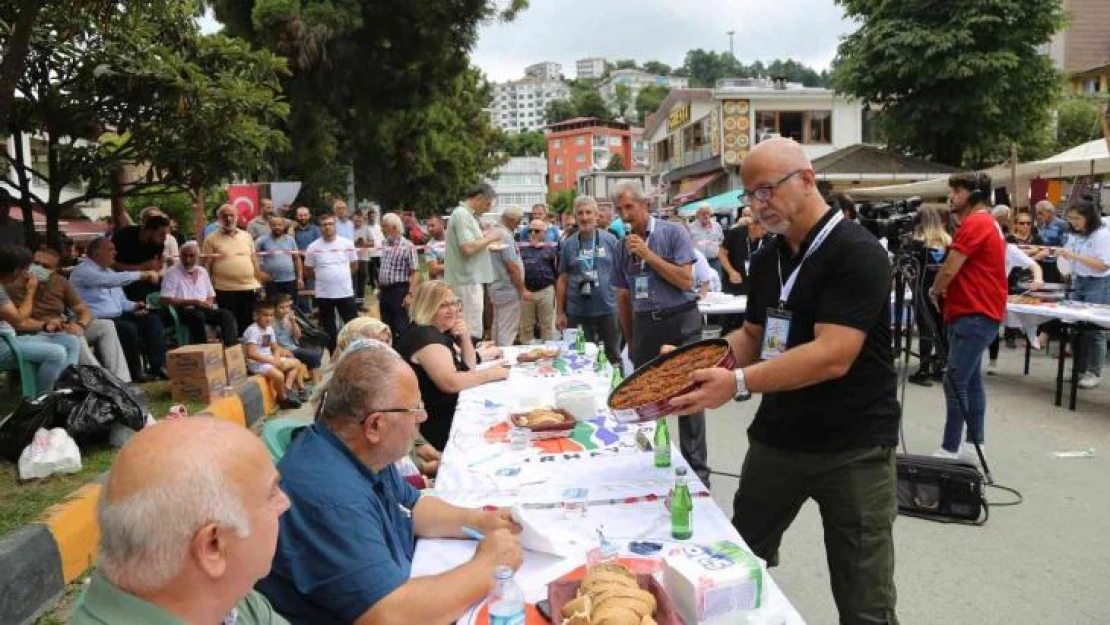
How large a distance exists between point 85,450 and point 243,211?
7.72 meters

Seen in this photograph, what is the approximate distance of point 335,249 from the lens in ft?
31.0

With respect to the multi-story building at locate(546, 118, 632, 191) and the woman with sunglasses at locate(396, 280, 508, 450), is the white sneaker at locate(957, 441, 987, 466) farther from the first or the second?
the multi-story building at locate(546, 118, 632, 191)

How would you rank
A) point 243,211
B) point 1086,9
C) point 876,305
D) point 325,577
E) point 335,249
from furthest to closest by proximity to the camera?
point 1086,9, point 243,211, point 335,249, point 876,305, point 325,577

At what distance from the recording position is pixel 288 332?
27.5 feet

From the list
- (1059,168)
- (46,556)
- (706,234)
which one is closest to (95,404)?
(46,556)

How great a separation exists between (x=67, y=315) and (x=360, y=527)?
6.28m

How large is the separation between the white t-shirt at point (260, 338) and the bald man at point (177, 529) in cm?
671

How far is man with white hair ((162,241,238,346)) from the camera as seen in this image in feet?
27.0

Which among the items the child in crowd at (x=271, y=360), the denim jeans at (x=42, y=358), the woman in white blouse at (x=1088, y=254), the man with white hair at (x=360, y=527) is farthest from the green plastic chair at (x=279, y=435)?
the woman in white blouse at (x=1088, y=254)

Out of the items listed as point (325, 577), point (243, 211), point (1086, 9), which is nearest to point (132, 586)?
point (325, 577)

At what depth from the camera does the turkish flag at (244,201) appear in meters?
12.2

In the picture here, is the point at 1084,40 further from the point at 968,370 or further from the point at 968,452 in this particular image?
the point at 968,370

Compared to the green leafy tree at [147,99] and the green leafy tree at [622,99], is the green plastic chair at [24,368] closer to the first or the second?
the green leafy tree at [147,99]

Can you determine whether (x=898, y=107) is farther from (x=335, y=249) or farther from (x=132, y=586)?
(x=132, y=586)
